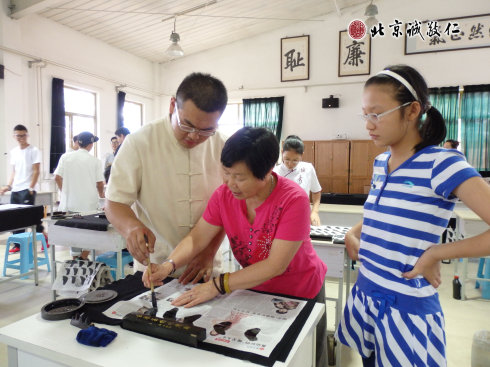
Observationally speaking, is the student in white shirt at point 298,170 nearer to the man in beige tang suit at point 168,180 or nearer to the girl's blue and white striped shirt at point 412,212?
the man in beige tang suit at point 168,180

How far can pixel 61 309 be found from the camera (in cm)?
98

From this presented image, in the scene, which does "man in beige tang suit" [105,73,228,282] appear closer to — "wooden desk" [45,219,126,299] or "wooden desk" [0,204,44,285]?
"wooden desk" [45,219,126,299]

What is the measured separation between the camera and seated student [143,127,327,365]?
1035 millimetres

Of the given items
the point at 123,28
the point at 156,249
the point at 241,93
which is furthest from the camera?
the point at 241,93

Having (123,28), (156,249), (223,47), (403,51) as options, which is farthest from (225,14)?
(156,249)

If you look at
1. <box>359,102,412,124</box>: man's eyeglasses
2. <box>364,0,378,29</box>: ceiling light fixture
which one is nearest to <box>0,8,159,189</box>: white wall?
<box>364,0,378,29</box>: ceiling light fixture

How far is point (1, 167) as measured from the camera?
208 inches

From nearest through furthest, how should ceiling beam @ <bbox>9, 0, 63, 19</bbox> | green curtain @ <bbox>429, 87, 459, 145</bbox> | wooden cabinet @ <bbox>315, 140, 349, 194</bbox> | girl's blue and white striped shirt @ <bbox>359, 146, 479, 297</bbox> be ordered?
girl's blue and white striped shirt @ <bbox>359, 146, 479, 297</bbox> < ceiling beam @ <bbox>9, 0, 63, 19</bbox> < green curtain @ <bbox>429, 87, 459, 145</bbox> < wooden cabinet @ <bbox>315, 140, 349, 194</bbox>

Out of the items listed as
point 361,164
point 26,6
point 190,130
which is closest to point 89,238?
point 190,130

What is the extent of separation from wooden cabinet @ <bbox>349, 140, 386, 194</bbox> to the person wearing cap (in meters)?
4.92

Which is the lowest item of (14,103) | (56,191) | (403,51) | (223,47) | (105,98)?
(56,191)

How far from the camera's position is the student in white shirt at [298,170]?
295cm

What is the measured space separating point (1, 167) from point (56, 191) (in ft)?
3.66

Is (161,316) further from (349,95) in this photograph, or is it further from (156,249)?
(349,95)
